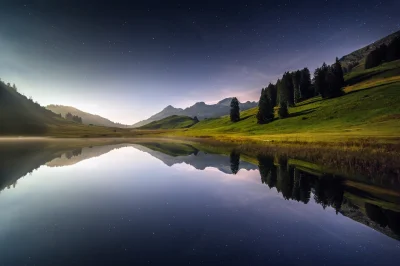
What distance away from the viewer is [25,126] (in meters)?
174

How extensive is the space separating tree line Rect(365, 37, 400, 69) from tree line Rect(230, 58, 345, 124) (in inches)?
1763

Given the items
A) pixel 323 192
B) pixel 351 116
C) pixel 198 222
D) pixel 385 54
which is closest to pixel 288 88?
pixel 351 116

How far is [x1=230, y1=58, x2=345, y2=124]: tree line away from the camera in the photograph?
114 metres

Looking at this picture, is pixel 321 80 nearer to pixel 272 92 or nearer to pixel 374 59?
pixel 272 92

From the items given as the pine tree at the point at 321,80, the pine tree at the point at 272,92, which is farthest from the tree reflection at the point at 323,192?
the pine tree at the point at 272,92

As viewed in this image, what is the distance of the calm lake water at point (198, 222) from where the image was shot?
32.3 feet

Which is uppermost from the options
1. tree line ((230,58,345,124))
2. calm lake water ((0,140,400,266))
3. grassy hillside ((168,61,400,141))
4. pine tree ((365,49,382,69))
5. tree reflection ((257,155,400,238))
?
pine tree ((365,49,382,69))

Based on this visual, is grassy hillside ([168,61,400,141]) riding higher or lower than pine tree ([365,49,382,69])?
lower

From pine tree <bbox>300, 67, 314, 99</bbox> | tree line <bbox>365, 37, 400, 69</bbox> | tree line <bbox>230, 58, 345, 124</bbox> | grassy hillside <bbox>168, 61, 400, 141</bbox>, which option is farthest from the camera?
tree line <bbox>365, 37, 400, 69</bbox>

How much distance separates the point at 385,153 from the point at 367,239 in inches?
1150

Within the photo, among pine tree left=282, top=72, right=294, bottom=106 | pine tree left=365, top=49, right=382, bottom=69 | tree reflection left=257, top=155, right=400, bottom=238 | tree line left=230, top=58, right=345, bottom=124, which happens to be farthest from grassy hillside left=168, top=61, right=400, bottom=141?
tree reflection left=257, top=155, right=400, bottom=238

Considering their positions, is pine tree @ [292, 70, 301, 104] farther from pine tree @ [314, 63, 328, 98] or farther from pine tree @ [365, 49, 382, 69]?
pine tree @ [365, 49, 382, 69]

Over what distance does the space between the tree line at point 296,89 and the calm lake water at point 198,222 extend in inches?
3918

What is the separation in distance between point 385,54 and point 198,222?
616 feet
